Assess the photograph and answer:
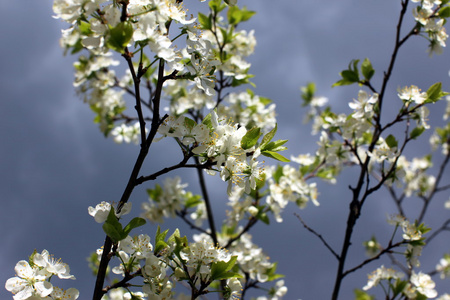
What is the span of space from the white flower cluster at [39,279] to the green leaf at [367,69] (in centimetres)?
310

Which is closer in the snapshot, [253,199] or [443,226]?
[253,199]

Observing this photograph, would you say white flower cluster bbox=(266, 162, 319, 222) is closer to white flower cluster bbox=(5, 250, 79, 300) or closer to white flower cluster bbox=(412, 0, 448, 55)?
white flower cluster bbox=(412, 0, 448, 55)

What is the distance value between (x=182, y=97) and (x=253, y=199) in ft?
5.88

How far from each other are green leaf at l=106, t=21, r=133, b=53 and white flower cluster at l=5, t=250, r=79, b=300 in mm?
1179

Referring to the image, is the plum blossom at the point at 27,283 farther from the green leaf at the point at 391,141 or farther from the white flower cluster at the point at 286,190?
the green leaf at the point at 391,141

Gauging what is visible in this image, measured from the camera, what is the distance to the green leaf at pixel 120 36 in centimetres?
165

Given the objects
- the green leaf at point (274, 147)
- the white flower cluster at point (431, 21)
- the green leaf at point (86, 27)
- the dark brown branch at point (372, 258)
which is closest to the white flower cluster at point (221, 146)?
the green leaf at point (274, 147)

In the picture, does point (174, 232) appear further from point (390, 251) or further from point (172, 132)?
point (390, 251)

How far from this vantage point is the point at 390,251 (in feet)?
11.3

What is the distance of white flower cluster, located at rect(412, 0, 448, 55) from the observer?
360cm

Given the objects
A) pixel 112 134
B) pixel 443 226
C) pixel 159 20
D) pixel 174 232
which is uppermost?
pixel 112 134

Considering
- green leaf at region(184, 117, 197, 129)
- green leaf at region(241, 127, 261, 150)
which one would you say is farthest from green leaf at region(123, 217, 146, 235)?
green leaf at region(241, 127, 261, 150)

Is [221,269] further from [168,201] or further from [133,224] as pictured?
[168,201]

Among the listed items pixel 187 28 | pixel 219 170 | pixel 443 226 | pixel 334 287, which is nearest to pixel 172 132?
pixel 219 170
